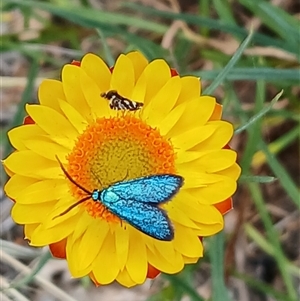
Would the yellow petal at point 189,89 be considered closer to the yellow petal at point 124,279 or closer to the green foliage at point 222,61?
the green foliage at point 222,61

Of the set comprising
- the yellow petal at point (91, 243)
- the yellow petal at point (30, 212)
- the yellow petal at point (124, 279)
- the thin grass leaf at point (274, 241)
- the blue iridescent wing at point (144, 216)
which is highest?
the blue iridescent wing at point (144, 216)

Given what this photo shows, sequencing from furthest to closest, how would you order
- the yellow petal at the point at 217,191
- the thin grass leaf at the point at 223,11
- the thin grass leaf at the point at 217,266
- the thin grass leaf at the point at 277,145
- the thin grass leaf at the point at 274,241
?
1. the thin grass leaf at the point at 277,145
2. the thin grass leaf at the point at 274,241
3. the thin grass leaf at the point at 223,11
4. the thin grass leaf at the point at 217,266
5. the yellow petal at the point at 217,191

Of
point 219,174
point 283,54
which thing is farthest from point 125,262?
point 283,54

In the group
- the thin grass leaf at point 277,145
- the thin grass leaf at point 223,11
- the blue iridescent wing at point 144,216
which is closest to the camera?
the blue iridescent wing at point 144,216

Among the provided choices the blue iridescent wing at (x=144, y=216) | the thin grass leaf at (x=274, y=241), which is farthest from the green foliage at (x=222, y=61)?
the blue iridescent wing at (x=144, y=216)

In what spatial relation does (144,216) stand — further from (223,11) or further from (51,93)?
(223,11)

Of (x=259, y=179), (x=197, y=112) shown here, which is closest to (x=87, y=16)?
(x=197, y=112)

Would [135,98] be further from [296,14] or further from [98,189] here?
[296,14]
